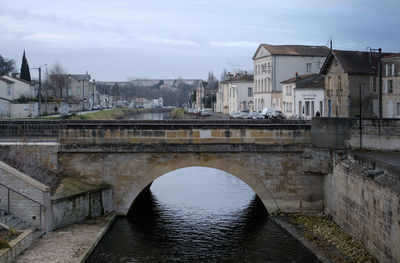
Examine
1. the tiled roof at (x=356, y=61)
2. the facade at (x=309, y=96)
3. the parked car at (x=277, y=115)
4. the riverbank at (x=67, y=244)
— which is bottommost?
the riverbank at (x=67, y=244)

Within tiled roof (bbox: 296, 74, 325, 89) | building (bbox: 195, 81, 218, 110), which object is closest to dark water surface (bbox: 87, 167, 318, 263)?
tiled roof (bbox: 296, 74, 325, 89)

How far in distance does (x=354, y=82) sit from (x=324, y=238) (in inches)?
1075

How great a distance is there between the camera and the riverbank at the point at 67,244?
1974 cm

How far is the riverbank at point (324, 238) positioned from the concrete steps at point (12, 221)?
437 inches

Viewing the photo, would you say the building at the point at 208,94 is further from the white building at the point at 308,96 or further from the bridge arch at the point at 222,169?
the bridge arch at the point at 222,169

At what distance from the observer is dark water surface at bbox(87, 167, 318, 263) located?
71.3ft

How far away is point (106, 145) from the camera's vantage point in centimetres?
2694

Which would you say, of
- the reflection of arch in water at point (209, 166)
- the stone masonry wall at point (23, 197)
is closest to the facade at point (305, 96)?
the reflection of arch in water at point (209, 166)

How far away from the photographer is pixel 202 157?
26953 millimetres

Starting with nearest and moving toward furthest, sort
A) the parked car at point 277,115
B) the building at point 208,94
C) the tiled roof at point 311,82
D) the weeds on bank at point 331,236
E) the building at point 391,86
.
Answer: the weeds on bank at point 331,236
the building at point 391,86
the parked car at point 277,115
the tiled roof at point 311,82
the building at point 208,94

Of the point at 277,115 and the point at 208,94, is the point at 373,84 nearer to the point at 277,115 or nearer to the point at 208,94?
the point at 277,115

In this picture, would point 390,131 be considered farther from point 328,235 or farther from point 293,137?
point 328,235

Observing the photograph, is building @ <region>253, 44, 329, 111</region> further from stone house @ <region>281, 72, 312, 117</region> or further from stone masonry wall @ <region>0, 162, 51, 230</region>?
stone masonry wall @ <region>0, 162, 51, 230</region>

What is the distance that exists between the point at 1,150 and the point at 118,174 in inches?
225
